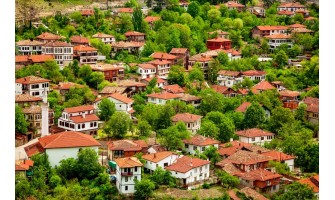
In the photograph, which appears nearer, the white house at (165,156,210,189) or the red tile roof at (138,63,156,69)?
the white house at (165,156,210,189)

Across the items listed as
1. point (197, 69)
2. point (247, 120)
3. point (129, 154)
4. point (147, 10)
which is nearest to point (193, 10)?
point (147, 10)

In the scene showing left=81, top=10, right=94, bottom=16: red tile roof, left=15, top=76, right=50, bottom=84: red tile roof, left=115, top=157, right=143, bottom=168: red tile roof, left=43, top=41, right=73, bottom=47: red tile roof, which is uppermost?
left=81, top=10, right=94, bottom=16: red tile roof

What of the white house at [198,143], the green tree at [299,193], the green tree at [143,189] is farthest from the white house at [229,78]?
the green tree at [299,193]

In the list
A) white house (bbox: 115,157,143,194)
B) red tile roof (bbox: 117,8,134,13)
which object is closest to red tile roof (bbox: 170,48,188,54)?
red tile roof (bbox: 117,8,134,13)

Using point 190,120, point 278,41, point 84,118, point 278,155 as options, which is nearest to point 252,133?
point 190,120

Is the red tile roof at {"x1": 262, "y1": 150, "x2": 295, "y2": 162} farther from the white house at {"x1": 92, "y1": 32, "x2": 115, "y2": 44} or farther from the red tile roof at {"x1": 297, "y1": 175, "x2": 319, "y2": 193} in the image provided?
the white house at {"x1": 92, "y1": 32, "x2": 115, "y2": 44}

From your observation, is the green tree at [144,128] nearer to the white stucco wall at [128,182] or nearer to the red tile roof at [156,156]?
the red tile roof at [156,156]

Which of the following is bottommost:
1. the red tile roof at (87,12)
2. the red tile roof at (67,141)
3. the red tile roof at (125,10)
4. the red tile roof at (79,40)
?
the red tile roof at (67,141)
